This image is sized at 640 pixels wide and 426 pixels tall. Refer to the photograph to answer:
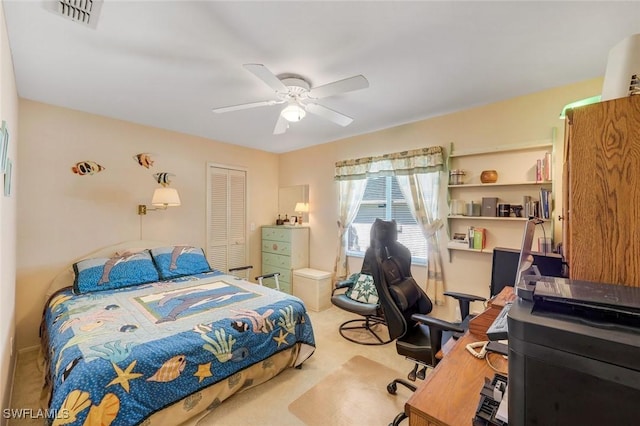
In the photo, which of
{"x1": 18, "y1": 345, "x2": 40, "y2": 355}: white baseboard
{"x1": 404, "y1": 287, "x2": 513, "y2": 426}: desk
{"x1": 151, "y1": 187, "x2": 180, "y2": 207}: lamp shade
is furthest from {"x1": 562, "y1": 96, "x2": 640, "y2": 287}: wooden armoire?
{"x1": 18, "y1": 345, "x2": 40, "y2": 355}: white baseboard

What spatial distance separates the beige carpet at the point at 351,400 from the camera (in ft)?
6.30

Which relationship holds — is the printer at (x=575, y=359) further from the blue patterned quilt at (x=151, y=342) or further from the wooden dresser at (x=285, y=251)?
the wooden dresser at (x=285, y=251)

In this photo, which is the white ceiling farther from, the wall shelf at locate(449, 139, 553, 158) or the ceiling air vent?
the wall shelf at locate(449, 139, 553, 158)

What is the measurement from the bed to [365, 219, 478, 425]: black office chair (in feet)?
2.85

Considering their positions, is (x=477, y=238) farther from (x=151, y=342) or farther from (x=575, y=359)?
(x=151, y=342)

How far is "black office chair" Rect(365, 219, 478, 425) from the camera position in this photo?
1.75 m

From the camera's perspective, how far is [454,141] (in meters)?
3.10

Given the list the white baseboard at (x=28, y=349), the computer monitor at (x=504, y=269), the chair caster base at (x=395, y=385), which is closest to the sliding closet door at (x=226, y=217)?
the white baseboard at (x=28, y=349)

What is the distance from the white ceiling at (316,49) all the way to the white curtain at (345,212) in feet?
4.53

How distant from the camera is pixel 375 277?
2.19 meters

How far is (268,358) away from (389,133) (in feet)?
9.96

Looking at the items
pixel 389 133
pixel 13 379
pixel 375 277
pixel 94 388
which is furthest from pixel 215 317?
pixel 389 133

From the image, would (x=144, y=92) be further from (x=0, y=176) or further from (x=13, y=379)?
(x=13, y=379)

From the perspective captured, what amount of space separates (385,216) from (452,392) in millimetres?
2868
